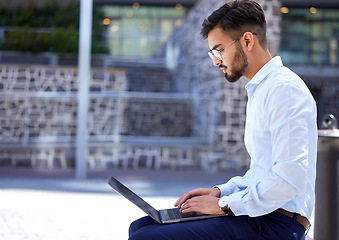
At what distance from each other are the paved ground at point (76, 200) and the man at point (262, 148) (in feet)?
7.98

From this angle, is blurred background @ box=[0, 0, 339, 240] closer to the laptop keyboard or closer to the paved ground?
the paved ground

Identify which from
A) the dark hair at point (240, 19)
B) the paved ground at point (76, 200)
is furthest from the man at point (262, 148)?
the paved ground at point (76, 200)

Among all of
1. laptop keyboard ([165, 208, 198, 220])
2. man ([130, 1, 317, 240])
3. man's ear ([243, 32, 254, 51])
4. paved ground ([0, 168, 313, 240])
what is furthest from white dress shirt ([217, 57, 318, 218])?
paved ground ([0, 168, 313, 240])

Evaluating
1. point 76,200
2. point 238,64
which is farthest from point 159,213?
point 76,200

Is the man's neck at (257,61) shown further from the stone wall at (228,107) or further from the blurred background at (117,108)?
the stone wall at (228,107)

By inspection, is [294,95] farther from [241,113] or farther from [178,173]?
[241,113]

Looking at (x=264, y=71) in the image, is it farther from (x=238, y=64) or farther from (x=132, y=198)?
(x=132, y=198)

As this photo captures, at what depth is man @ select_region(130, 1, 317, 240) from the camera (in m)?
1.76

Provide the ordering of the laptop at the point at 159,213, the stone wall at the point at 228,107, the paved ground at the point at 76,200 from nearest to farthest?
the laptop at the point at 159,213
the paved ground at the point at 76,200
the stone wall at the point at 228,107

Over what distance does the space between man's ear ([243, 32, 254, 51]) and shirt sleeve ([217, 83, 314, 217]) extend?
0.86 feet

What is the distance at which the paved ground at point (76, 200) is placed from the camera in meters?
4.41

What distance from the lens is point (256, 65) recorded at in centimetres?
209

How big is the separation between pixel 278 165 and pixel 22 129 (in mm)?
8681

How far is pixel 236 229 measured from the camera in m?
1.92
